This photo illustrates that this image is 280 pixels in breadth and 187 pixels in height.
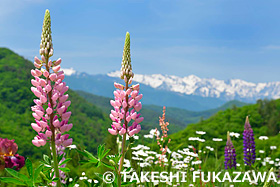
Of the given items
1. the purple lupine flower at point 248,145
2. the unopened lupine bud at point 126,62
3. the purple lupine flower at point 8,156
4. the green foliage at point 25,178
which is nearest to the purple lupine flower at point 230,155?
the purple lupine flower at point 248,145

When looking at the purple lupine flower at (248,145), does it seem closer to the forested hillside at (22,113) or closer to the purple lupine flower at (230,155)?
the purple lupine flower at (230,155)

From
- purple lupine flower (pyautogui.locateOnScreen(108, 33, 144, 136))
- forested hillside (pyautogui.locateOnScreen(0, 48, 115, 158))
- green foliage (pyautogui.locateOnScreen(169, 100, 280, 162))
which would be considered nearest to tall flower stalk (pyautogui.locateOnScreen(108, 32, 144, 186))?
purple lupine flower (pyautogui.locateOnScreen(108, 33, 144, 136))

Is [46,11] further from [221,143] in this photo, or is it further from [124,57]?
[221,143]

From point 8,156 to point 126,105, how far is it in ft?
7.88

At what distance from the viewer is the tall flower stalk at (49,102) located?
9.36 ft

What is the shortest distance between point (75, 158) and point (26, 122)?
79.3 meters

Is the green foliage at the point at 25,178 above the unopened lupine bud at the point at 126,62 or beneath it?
beneath

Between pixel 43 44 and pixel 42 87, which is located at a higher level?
pixel 43 44

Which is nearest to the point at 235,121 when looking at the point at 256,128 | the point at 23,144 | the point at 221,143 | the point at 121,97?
the point at 256,128

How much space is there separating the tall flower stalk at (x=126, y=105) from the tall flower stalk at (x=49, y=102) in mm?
588

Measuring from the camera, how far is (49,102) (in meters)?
2.91

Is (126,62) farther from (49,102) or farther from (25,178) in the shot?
Result: (25,178)

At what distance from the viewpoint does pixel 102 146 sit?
120 inches

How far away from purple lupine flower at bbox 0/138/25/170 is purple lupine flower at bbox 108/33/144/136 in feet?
6.80
